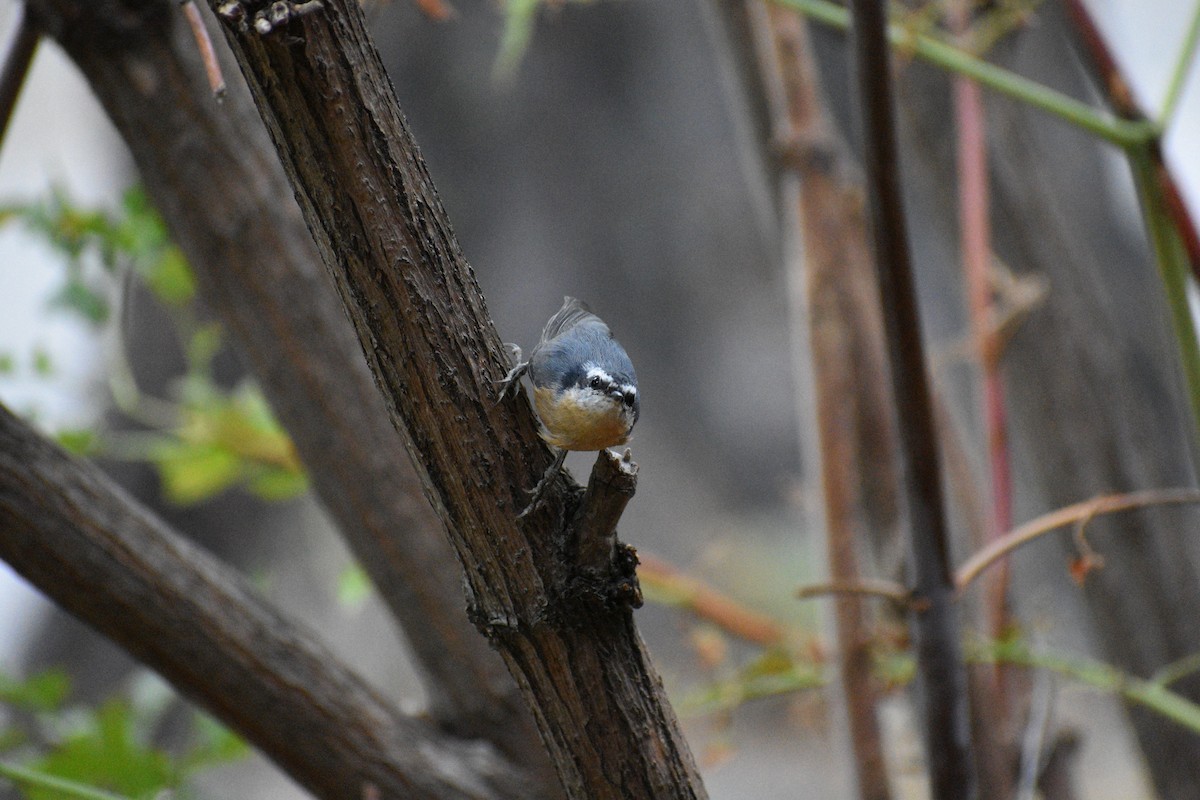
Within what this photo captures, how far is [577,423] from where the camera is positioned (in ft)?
1.67

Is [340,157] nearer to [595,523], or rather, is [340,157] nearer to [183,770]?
[595,523]

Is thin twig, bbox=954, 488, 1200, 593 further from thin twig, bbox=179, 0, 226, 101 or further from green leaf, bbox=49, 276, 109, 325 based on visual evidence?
green leaf, bbox=49, 276, 109, 325

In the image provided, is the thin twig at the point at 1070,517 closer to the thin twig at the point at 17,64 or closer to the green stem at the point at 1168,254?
the green stem at the point at 1168,254

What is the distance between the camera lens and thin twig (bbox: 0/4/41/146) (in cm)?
76

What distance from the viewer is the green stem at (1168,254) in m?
0.67

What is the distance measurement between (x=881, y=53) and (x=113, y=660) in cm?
330

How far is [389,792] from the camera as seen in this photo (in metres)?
0.77

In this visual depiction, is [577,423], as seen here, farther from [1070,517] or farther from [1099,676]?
[1099,676]

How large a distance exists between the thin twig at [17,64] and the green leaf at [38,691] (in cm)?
53

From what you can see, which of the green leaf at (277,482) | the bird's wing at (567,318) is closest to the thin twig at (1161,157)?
the bird's wing at (567,318)

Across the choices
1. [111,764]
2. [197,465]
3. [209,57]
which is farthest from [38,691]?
[209,57]

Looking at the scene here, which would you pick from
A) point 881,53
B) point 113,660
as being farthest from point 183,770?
point 113,660

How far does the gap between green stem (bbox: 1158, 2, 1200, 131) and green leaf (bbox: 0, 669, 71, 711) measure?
1.06 m

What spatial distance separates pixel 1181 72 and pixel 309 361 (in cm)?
67
